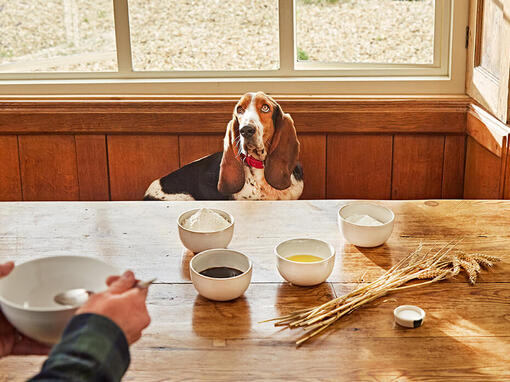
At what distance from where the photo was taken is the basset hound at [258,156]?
2342mm

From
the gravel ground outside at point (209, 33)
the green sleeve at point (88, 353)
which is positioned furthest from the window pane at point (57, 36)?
the green sleeve at point (88, 353)

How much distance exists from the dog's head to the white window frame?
1.86 feet

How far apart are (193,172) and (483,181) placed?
1.19 meters

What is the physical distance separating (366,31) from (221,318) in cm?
192

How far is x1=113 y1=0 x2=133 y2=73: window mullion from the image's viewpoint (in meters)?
2.94

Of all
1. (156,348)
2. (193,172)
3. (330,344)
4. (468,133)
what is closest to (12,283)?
(156,348)

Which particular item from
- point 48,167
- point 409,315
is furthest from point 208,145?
point 409,315

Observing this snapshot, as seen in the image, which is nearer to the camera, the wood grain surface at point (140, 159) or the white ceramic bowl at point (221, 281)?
the white ceramic bowl at point (221, 281)

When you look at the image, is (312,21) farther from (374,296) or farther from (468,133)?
(374,296)

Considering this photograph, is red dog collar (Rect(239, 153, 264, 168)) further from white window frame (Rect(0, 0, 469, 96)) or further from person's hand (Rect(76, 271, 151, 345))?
person's hand (Rect(76, 271, 151, 345))

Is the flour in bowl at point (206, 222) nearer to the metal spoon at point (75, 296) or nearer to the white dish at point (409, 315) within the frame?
the white dish at point (409, 315)

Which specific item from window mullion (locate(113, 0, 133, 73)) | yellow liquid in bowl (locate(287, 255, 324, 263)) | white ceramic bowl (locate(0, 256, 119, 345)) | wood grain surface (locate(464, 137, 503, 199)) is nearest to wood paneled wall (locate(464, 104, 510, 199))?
wood grain surface (locate(464, 137, 503, 199))

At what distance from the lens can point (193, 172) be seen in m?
2.66

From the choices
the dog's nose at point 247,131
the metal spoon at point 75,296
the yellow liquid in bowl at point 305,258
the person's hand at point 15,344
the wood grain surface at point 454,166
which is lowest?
the wood grain surface at point 454,166
